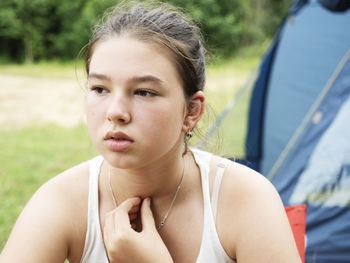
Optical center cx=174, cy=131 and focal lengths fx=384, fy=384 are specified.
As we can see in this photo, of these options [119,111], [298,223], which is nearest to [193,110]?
[119,111]

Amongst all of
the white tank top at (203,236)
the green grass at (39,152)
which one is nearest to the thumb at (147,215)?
the white tank top at (203,236)

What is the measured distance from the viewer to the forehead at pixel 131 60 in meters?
1.05

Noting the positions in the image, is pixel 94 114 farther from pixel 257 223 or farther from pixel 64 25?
pixel 64 25

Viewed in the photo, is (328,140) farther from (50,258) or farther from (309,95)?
(50,258)

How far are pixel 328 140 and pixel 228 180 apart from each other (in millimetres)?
970

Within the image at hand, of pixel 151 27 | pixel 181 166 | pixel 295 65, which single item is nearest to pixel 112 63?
pixel 151 27

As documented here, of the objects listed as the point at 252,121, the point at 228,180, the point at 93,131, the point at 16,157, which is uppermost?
the point at 93,131

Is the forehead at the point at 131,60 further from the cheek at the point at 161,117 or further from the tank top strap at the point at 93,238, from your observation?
the tank top strap at the point at 93,238

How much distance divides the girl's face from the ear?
0.12m

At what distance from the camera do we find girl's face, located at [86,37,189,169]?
1.05 meters

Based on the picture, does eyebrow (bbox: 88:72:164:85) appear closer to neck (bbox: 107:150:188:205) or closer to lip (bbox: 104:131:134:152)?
lip (bbox: 104:131:134:152)

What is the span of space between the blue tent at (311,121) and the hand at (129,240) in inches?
42.3

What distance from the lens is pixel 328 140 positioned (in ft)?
6.61

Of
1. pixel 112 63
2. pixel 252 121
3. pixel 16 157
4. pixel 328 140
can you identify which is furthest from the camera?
pixel 16 157
